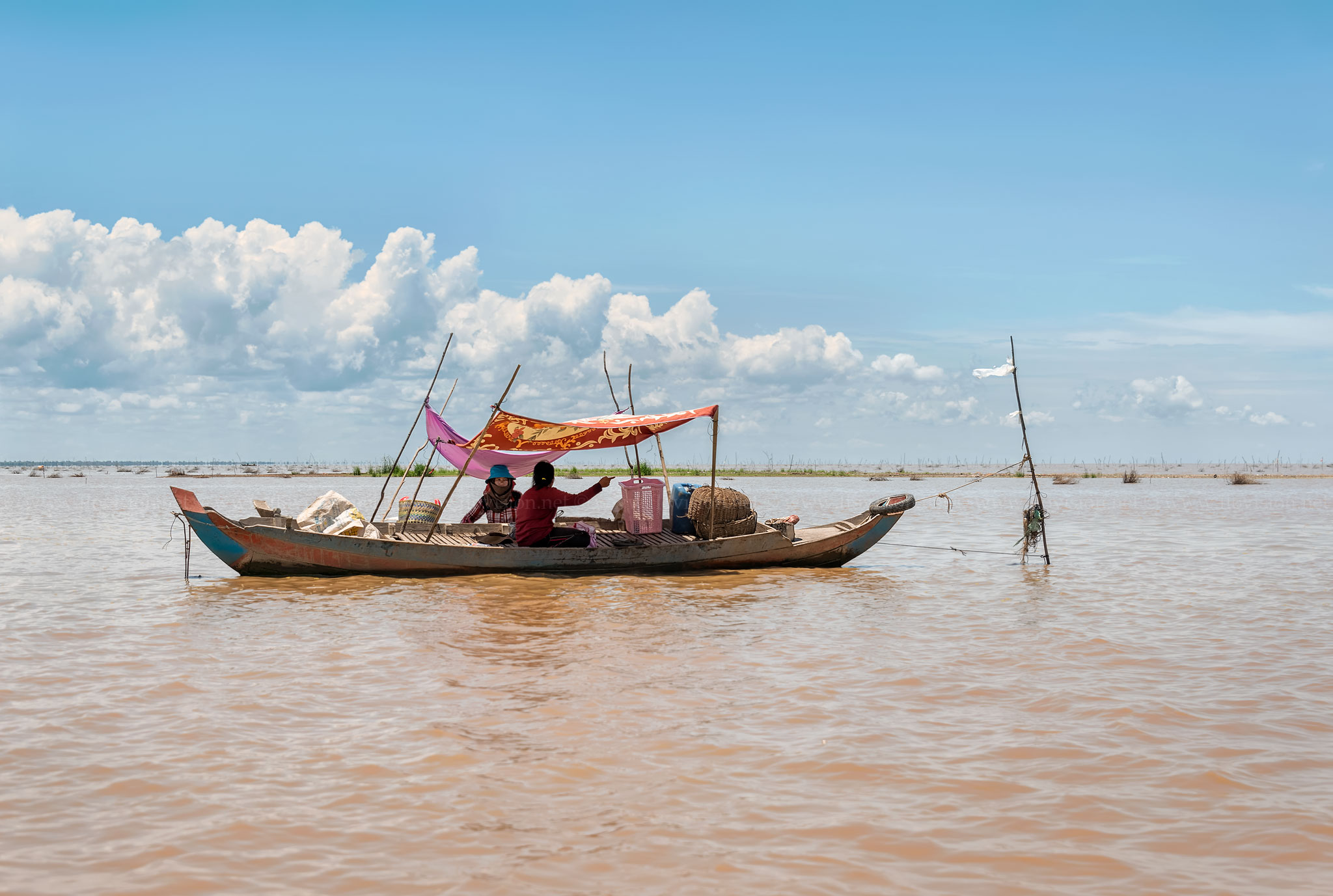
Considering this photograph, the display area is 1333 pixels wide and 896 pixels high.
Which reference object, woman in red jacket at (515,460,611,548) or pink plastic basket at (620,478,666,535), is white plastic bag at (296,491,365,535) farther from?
pink plastic basket at (620,478,666,535)

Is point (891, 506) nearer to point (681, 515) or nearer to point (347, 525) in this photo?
point (681, 515)

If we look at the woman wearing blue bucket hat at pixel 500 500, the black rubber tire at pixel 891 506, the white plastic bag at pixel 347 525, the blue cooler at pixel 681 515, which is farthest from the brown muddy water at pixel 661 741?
the black rubber tire at pixel 891 506

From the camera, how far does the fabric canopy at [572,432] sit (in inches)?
446

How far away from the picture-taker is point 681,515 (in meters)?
12.2

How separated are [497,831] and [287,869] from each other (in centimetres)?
83

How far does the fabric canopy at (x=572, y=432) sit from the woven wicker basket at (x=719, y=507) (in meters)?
1.01

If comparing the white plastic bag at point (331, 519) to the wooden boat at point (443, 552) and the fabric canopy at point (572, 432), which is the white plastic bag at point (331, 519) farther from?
the fabric canopy at point (572, 432)

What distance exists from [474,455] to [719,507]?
3.45m

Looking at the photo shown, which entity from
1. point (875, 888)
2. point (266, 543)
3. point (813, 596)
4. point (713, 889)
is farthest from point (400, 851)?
point (266, 543)

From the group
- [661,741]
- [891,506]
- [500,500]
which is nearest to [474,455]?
[500,500]

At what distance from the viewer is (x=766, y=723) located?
5.26 meters

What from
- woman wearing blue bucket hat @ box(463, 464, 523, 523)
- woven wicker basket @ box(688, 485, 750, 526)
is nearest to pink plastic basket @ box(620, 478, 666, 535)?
woven wicker basket @ box(688, 485, 750, 526)

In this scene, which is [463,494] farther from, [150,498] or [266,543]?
[266,543]

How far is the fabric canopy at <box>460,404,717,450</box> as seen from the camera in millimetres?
11328
